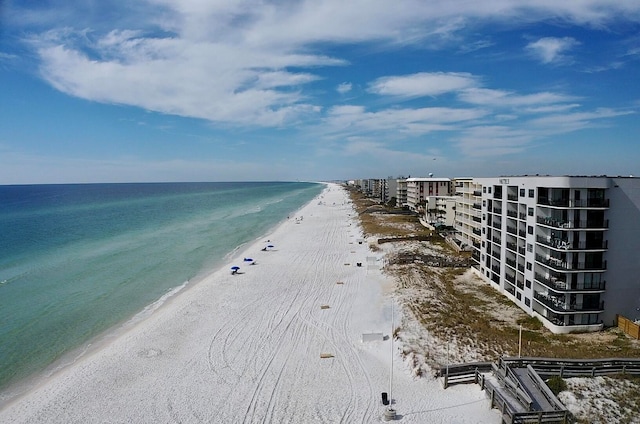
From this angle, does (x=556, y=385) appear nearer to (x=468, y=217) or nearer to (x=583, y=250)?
(x=583, y=250)

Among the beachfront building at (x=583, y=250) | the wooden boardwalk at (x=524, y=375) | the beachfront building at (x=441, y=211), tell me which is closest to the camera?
the wooden boardwalk at (x=524, y=375)

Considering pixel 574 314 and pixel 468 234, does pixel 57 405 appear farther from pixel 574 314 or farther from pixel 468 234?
pixel 468 234

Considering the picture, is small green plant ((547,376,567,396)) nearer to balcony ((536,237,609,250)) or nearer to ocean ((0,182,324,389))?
balcony ((536,237,609,250))

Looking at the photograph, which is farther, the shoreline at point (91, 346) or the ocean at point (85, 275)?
the ocean at point (85, 275)

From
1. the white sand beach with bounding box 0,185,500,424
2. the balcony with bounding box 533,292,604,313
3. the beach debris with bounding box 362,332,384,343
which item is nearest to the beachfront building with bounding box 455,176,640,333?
the balcony with bounding box 533,292,604,313

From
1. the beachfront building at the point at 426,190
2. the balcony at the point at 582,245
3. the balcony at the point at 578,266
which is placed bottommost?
the balcony at the point at 578,266

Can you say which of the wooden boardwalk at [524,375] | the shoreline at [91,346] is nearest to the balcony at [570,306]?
the wooden boardwalk at [524,375]

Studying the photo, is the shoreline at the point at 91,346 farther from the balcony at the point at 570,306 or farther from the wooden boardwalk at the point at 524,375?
the balcony at the point at 570,306

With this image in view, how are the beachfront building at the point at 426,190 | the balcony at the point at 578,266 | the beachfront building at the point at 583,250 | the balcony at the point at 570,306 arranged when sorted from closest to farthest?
1. the beachfront building at the point at 583,250
2. the balcony at the point at 578,266
3. the balcony at the point at 570,306
4. the beachfront building at the point at 426,190
